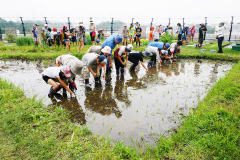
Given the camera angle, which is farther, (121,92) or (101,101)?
(121,92)

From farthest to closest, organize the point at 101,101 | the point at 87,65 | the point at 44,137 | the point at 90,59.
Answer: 1. the point at 87,65
2. the point at 90,59
3. the point at 101,101
4. the point at 44,137

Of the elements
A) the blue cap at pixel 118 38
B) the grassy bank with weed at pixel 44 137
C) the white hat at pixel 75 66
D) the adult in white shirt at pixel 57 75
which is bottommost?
the grassy bank with weed at pixel 44 137

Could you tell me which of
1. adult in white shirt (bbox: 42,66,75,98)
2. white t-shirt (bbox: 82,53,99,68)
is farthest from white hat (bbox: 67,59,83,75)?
white t-shirt (bbox: 82,53,99,68)

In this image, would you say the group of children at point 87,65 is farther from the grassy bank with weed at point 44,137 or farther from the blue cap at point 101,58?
the grassy bank with weed at point 44,137

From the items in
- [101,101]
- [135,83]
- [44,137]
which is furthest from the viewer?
[135,83]

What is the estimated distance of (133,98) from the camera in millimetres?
4789

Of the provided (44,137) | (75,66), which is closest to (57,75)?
(75,66)

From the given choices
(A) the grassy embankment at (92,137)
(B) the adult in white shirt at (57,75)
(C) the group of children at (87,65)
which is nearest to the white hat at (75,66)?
(C) the group of children at (87,65)

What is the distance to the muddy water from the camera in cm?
345

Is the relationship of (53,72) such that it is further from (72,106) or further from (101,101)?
(101,101)

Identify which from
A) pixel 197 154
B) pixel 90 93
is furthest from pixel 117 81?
pixel 197 154

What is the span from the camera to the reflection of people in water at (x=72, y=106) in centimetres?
373

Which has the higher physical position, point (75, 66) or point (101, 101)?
point (75, 66)

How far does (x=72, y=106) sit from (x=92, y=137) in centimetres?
142
